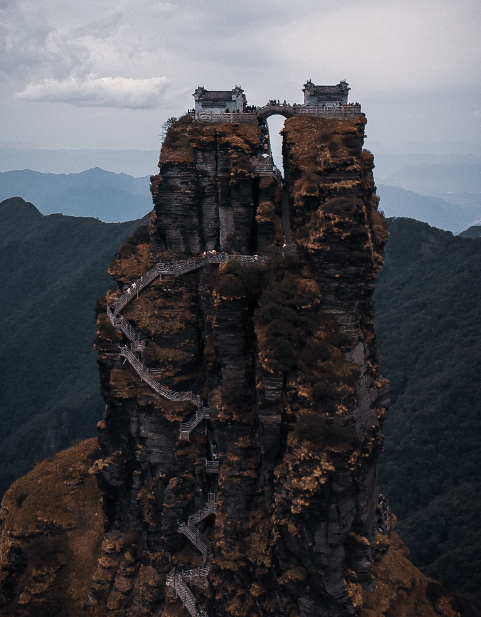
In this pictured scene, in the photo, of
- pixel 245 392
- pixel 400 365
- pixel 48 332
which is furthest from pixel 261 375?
pixel 48 332

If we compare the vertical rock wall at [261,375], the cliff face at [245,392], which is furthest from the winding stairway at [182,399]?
the vertical rock wall at [261,375]

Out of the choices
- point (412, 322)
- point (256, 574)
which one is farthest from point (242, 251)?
point (412, 322)

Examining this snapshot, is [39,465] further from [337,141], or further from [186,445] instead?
[337,141]

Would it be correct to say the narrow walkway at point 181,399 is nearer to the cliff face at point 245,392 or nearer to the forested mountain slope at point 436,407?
the cliff face at point 245,392

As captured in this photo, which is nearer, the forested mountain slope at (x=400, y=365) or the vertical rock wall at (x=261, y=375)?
the vertical rock wall at (x=261, y=375)

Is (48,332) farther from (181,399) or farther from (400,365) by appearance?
(181,399)

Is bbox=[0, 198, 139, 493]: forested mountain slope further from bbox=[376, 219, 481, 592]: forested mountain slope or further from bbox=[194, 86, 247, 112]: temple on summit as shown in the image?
bbox=[194, 86, 247, 112]: temple on summit

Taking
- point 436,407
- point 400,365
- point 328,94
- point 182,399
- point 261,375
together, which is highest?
point 328,94
